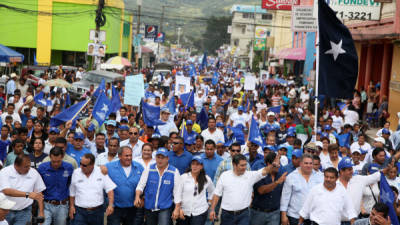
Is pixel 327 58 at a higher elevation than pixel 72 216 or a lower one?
higher

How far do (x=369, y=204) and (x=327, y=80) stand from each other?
2.54m

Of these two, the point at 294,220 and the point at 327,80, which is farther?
the point at 327,80

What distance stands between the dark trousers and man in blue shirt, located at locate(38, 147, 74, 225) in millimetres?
656

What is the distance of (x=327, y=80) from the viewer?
973 cm

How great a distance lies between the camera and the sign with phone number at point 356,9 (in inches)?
821

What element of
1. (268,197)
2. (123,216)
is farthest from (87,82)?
(268,197)

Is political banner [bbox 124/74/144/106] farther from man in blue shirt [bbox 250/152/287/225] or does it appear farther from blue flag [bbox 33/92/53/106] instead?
man in blue shirt [bbox 250/152/287/225]

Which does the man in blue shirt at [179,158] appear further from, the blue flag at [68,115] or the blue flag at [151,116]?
the blue flag at [151,116]

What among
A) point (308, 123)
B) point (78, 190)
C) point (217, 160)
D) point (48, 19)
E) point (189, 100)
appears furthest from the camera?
point (48, 19)

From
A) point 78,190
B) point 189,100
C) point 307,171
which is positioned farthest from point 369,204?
point 189,100

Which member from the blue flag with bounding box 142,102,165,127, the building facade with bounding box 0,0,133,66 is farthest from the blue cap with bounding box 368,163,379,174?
the building facade with bounding box 0,0,133,66

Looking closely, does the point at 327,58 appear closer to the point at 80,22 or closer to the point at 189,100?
the point at 189,100

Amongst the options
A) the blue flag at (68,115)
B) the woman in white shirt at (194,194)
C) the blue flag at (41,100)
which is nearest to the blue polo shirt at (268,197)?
the woman in white shirt at (194,194)

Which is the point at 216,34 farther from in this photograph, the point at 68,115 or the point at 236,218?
the point at 236,218
